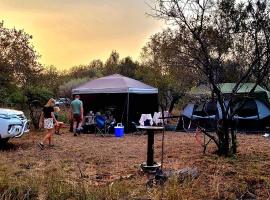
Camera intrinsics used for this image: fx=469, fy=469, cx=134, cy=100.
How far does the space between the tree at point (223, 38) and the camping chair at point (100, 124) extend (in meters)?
7.33

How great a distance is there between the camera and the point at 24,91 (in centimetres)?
1898

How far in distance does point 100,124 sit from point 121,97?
7.68ft

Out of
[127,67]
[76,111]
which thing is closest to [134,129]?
[76,111]

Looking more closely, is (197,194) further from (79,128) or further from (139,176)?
(79,128)

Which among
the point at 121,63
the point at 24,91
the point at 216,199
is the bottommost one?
the point at 216,199

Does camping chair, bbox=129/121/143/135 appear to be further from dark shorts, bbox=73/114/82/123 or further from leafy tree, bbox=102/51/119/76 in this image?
leafy tree, bbox=102/51/119/76

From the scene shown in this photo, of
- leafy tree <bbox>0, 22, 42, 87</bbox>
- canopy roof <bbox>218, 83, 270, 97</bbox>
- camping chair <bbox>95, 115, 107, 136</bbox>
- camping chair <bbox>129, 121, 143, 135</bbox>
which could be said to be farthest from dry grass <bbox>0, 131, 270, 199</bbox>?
leafy tree <bbox>0, 22, 42, 87</bbox>

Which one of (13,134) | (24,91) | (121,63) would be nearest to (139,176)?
(13,134)

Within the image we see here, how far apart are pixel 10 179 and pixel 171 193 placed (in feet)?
7.92

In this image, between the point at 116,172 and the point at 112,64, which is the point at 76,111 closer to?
the point at 116,172

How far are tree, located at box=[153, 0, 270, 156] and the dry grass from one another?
1337 millimetres

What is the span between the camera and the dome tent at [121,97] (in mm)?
18797

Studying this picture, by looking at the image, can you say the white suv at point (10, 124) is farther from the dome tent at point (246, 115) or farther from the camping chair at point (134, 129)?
the dome tent at point (246, 115)

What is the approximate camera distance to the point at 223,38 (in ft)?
34.1
